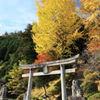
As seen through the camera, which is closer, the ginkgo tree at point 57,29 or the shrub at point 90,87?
the shrub at point 90,87

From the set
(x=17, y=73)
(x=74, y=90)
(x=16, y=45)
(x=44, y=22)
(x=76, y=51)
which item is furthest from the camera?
(x=16, y=45)

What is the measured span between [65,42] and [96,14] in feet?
16.2

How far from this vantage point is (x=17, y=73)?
15.9 metres

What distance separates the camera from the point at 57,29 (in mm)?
11742

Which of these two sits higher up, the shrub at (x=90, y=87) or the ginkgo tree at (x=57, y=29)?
the ginkgo tree at (x=57, y=29)

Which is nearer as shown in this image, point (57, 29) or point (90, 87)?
point (90, 87)

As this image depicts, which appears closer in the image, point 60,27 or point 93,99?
point 93,99

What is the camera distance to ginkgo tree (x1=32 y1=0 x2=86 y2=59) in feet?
38.0

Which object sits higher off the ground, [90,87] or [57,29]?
[57,29]

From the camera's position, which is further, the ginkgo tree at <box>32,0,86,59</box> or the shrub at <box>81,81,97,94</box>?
the ginkgo tree at <box>32,0,86,59</box>

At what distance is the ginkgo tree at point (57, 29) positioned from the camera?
11570 mm

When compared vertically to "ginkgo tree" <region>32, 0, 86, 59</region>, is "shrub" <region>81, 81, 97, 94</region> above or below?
below

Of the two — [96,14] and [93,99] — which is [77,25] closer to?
[96,14]

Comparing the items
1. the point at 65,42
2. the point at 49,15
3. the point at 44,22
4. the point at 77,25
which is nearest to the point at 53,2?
the point at 49,15
